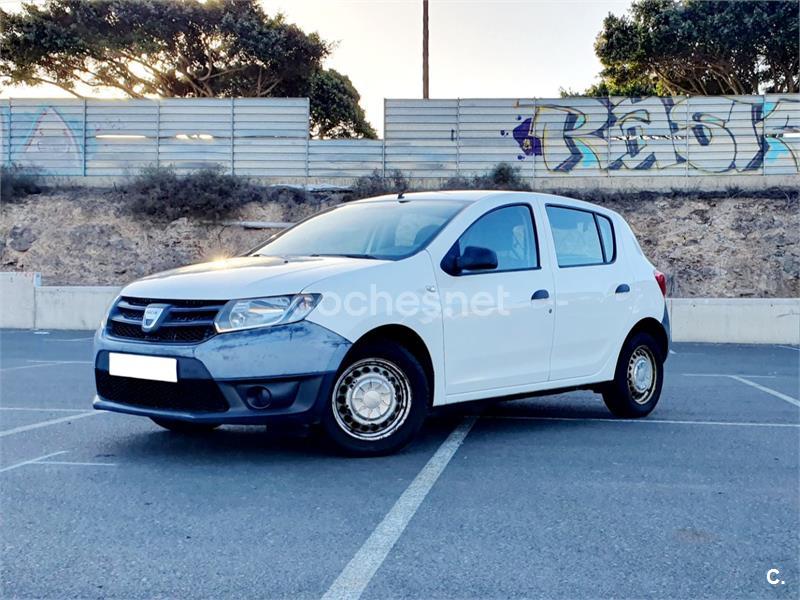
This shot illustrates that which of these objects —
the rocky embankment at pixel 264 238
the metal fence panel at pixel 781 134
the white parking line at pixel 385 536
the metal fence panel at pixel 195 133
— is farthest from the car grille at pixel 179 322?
the metal fence panel at pixel 781 134

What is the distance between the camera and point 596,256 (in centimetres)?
793

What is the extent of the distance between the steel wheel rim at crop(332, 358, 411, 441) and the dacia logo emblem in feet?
3.74

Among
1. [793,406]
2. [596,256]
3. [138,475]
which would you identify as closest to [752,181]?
[793,406]

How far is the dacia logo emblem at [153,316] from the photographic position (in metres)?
5.95

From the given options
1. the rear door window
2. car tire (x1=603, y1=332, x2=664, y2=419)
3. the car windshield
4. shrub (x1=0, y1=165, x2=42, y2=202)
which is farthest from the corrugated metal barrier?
the car windshield

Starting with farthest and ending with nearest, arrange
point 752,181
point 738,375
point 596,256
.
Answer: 1. point 752,181
2. point 738,375
3. point 596,256

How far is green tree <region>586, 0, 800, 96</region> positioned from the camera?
3859 cm

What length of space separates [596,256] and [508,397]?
1606 mm

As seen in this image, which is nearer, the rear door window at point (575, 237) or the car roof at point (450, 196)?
the car roof at point (450, 196)

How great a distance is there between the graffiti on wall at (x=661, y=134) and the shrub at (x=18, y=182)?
13.6m

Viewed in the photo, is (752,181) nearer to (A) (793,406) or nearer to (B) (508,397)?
(A) (793,406)

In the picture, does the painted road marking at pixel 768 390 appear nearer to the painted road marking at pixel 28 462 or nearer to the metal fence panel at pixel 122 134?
the painted road marking at pixel 28 462

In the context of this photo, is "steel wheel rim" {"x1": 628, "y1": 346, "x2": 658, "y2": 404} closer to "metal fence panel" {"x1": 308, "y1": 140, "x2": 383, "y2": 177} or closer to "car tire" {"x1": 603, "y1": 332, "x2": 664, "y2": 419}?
"car tire" {"x1": 603, "y1": 332, "x2": 664, "y2": 419}

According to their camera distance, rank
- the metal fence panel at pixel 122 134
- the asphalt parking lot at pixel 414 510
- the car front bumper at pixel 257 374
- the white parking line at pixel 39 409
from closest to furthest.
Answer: the asphalt parking lot at pixel 414 510, the car front bumper at pixel 257 374, the white parking line at pixel 39 409, the metal fence panel at pixel 122 134
